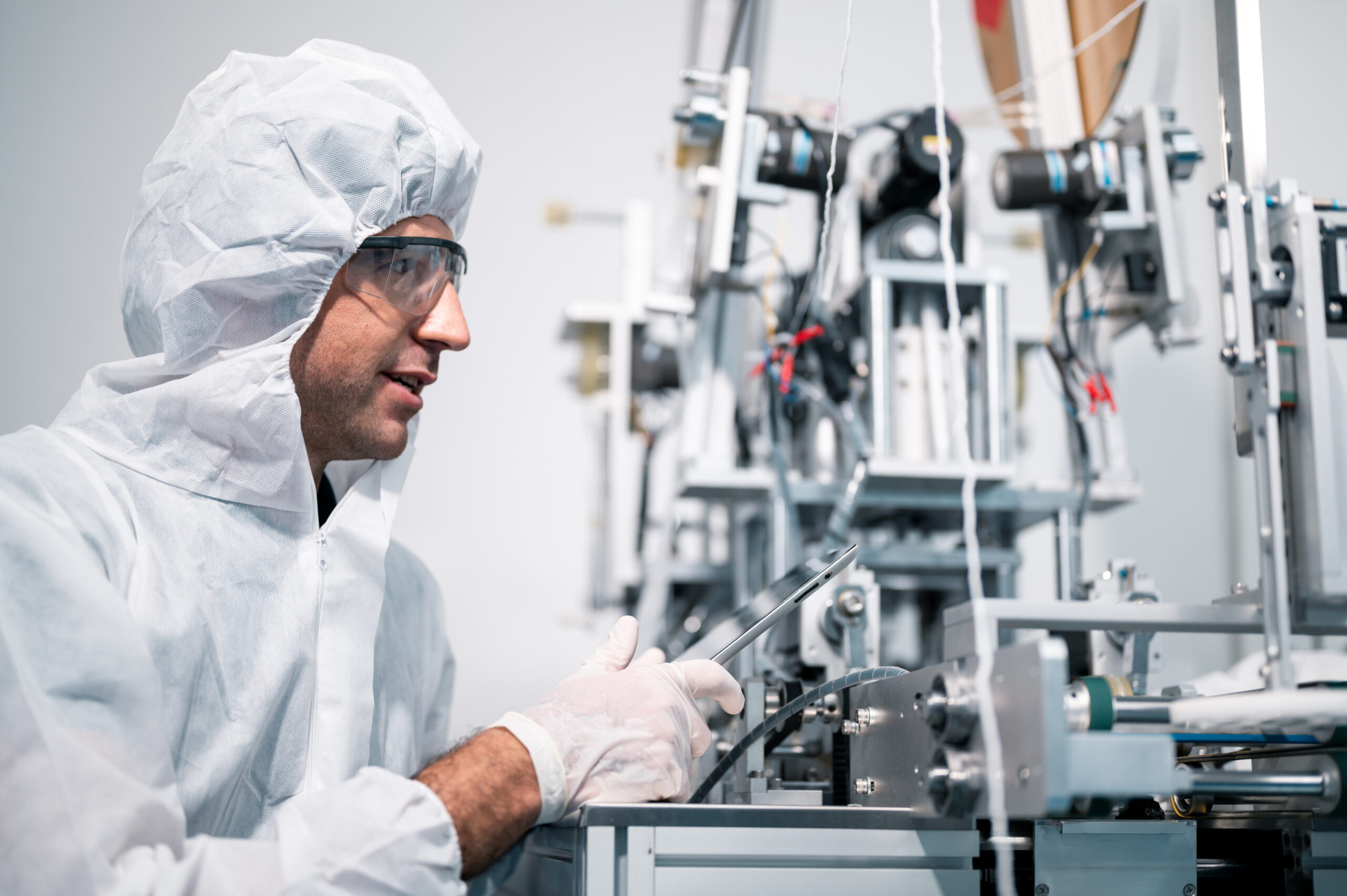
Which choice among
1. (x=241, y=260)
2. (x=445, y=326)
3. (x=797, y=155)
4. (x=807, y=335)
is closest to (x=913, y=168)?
(x=797, y=155)

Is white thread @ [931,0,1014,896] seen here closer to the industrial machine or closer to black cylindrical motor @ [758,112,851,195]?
the industrial machine

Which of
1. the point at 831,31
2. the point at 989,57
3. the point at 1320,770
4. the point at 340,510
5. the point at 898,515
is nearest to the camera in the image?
the point at 1320,770

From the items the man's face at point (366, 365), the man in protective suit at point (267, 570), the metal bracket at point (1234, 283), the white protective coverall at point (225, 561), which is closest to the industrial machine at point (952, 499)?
the metal bracket at point (1234, 283)

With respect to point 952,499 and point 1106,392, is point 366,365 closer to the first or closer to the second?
point 952,499

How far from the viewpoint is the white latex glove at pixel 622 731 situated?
33.3 inches

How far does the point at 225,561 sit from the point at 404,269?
376 mm

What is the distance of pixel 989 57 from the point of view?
238 centimetres

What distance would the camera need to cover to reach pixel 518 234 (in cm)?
262

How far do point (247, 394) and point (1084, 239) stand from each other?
145 centimetres

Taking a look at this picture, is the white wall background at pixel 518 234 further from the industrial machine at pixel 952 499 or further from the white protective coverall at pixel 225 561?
the white protective coverall at pixel 225 561

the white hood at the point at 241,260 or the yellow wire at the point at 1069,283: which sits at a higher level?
the yellow wire at the point at 1069,283

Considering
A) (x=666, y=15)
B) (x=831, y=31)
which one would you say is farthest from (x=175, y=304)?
(x=831, y=31)

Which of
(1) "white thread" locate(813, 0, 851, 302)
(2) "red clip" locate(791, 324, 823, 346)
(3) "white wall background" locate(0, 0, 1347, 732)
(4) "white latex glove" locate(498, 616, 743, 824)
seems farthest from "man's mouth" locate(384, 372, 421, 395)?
(2) "red clip" locate(791, 324, 823, 346)

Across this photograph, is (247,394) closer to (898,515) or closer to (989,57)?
(898,515)
